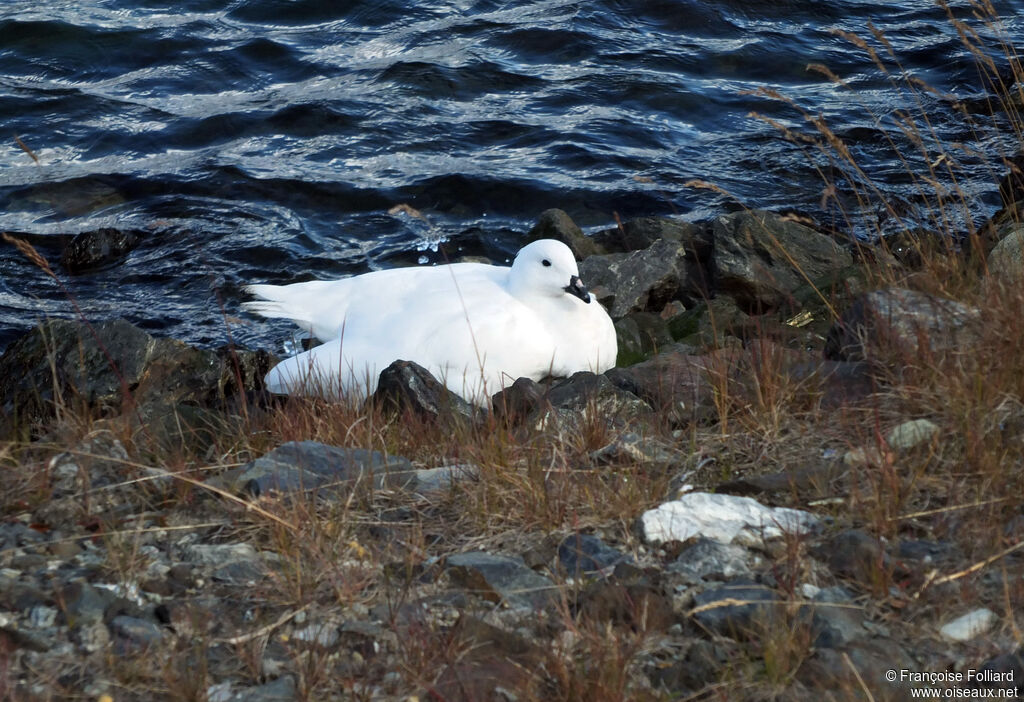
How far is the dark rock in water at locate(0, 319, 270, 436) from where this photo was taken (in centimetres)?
589

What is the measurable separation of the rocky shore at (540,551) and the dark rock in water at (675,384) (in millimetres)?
33

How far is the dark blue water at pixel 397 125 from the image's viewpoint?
8531mm

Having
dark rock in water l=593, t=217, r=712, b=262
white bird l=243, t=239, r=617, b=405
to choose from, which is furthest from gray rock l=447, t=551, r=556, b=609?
dark rock in water l=593, t=217, r=712, b=262

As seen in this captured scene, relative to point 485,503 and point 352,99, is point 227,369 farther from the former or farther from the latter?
point 352,99

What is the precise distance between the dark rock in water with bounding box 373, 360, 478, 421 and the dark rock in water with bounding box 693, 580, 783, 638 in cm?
182

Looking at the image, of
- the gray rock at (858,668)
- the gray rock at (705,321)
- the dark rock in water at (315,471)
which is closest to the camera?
the gray rock at (858,668)

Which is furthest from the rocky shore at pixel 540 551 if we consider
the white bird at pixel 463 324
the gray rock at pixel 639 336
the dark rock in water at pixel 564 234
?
the dark rock in water at pixel 564 234

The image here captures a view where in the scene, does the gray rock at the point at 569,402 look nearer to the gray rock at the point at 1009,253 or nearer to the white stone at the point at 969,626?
the white stone at the point at 969,626

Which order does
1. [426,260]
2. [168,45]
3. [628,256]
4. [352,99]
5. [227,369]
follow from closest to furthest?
1. [227,369]
2. [628,256]
3. [426,260]
4. [352,99]
5. [168,45]

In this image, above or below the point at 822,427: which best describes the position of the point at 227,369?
below

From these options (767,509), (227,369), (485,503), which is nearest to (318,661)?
(485,503)

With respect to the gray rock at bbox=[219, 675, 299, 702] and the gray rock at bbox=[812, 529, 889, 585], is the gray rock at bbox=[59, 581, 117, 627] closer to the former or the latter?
the gray rock at bbox=[219, 675, 299, 702]

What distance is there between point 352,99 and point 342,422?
722 cm

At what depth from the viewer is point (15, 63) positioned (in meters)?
A: 11.3
